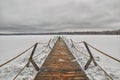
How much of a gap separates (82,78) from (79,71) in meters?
1.07

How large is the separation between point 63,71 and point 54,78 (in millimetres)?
1170

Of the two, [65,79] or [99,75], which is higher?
[65,79]

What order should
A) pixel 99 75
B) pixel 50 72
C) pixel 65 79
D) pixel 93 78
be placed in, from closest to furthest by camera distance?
1. pixel 65 79
2. pixel 50 72
3. pixel 93 78
4. pixel 99 75

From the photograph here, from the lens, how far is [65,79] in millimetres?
7320

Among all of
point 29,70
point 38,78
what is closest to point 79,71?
point 38,78

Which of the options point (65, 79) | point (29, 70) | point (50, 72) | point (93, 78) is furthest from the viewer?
point (29, 70)

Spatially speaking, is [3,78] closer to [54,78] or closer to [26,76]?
[26,76]

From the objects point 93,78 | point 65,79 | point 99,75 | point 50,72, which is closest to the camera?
point 65,79

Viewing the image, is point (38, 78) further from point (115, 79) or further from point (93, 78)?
point (115, 79)

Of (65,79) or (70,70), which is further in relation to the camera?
(70,70)

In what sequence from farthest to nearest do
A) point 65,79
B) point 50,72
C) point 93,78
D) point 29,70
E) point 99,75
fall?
point 29,70, point 99,75, point 93,78, point 50,72, point 65,79

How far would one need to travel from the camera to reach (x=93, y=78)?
30.5 feet

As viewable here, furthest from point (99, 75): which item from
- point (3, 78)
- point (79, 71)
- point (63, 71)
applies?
point (3, 78)

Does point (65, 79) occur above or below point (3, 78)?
above
